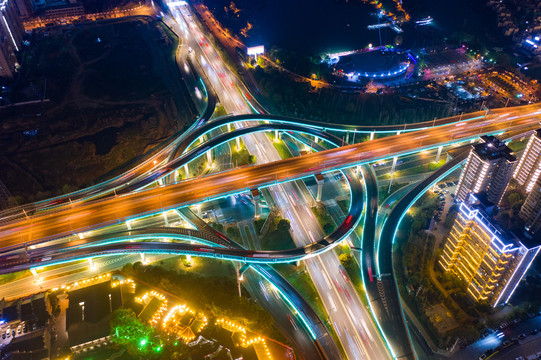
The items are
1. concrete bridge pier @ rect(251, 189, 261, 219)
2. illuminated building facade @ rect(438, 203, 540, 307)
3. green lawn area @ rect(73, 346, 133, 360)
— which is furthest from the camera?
concrete bridge pier @ rect(251, 189, 261, 219)

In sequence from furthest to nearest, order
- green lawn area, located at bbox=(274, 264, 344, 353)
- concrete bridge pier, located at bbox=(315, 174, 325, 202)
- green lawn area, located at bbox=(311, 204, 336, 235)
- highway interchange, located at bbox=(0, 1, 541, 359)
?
concrete bridge pier, located at bbox=(315, 174, 325, 202) → green lawn area, located at bbox=(311, 204, 336, 235) → green lawn area, located at bbox=(274, 264, 344, 353) → highway interchange, located at bbox=(0, 1, 541, 359)

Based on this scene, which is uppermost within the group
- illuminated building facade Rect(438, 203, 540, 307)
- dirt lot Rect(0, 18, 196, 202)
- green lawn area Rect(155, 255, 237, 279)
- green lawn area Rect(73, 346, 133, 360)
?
dirt lot Rect(0, 18, 196, 202)

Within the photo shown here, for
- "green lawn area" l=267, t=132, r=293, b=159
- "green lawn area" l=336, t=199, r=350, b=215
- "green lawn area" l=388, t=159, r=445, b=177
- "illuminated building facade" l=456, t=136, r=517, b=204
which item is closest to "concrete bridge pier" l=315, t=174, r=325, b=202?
"green lawn area" l=336, t=199, r=350, b=215

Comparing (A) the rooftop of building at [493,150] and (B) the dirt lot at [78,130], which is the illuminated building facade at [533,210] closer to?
(A) the rooftop of building at [493,150]

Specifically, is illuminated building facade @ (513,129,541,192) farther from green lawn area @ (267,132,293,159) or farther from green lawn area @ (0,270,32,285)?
green lawn area @ (0,270,32,285)

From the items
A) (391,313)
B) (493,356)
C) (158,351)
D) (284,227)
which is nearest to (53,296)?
(158,351)

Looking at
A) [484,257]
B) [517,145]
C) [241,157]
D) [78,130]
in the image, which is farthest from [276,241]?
[517,145]

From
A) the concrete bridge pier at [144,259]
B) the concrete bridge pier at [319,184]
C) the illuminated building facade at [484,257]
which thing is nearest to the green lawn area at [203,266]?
the concrete bridge pier at [144,259]
